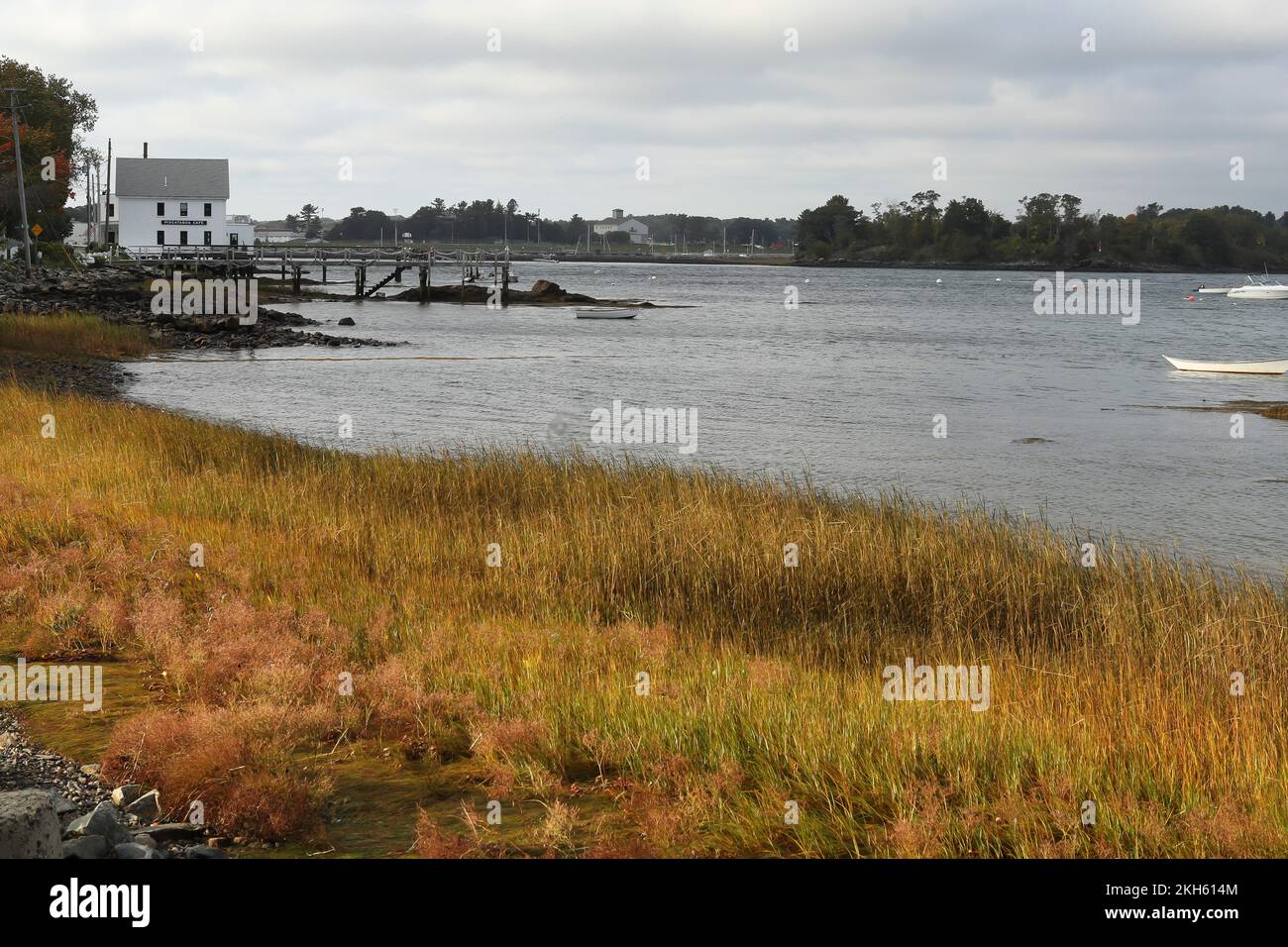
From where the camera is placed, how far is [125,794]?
623 cm

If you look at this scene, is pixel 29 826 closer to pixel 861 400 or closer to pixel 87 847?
pixel 87 847

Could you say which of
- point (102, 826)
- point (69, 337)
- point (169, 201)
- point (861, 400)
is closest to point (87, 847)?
point (102, 826)

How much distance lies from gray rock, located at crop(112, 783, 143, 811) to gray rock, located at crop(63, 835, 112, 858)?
832 millimetres

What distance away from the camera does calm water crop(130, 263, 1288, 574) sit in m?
21.0

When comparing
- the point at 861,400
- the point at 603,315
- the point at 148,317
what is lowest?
the point at 861,400

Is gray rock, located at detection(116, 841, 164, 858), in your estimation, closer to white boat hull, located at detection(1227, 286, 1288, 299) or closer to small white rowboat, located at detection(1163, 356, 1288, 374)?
small white rowboat, located at detection(1163, 356, 1288, 374)

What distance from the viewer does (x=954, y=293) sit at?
14388 cm

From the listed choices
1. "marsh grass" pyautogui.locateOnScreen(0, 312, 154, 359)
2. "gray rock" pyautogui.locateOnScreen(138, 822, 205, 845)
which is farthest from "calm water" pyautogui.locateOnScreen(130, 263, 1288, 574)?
"gray rock" pyautogui.locateOnScreen(138, 822, 205, 845)

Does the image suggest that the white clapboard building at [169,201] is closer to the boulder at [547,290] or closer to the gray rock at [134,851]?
the boulder at [547,290]

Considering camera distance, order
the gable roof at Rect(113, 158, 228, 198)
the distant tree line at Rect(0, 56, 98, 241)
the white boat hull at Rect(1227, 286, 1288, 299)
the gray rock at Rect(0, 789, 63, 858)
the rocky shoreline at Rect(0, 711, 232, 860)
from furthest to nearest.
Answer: the white boat hull at Rect(1227, 286, 1288, 299) → the gable roof at Rect(113, 158, 228, 198) → the distant tree line at Rect(0, 56, 98, 241) → the rocky shoreline at Rect(0, 711, 232, 860) → the gray rock at Rect(0, 789, 63, 858)

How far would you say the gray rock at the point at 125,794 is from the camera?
6.16 meters

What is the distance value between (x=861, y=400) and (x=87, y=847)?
33323 mm

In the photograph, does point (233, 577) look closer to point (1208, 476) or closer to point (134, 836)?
point (134, 836)

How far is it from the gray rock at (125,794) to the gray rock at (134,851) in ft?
2.90
